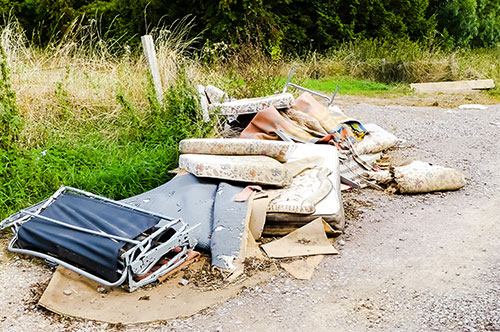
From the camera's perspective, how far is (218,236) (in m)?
4.33

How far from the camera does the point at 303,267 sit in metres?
4.19

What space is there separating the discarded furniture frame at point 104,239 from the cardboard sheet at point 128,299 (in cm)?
9

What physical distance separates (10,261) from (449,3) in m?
19.1

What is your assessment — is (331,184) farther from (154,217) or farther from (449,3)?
(449,3)

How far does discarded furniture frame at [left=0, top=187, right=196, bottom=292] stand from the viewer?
12.5 ft

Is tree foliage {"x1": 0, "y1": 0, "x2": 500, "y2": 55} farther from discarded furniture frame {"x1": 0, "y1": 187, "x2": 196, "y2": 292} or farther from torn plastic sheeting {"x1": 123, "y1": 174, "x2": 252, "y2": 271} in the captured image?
discarded furniture frame {"x1": 0, "y1": 187, "x2": 196, "y2": 292}

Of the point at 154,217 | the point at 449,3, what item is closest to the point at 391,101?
the point at 154,217

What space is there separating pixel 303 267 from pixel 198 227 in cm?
88

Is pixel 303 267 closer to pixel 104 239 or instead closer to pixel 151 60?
pixel 104 239

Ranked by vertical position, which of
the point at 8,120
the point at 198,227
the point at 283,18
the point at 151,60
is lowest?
the point at 283,18

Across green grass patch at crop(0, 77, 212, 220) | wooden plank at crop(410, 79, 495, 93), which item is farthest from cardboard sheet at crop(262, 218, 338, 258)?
wooden plank at crop(410, 79, 495, 93)

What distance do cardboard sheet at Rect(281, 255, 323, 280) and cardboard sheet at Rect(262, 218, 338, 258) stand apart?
0.07 meters

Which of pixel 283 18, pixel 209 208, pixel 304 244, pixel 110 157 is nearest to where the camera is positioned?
pixel 304 244

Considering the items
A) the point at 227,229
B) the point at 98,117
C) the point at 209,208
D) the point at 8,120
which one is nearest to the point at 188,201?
the point at 209,208
